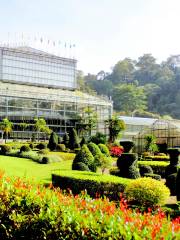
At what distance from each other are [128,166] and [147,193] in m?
6.14

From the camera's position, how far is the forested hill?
269 ft

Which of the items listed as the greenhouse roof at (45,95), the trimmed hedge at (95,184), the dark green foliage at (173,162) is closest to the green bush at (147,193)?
the trimmed hedge at (95,184)

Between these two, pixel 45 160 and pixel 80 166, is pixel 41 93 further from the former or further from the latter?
pixel 80 166

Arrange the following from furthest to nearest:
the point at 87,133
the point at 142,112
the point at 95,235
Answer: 1. the point at 142,112
2. the point at 87,133
3. the point at 95,235

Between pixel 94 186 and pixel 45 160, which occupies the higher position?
pixel 94 186

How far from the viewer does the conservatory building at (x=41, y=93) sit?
52438mm

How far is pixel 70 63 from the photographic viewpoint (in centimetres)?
6919

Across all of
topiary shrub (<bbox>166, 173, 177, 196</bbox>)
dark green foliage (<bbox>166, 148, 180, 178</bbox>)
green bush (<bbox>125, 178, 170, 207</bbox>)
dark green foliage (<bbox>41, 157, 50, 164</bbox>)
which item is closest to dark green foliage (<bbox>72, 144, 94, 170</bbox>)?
dark green foliage (<bbox>166, 148, 180, 178</bbox>)

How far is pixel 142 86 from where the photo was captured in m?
92.4

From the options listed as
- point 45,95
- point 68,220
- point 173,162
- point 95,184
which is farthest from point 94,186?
point 45,95

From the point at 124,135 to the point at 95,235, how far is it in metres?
52.9

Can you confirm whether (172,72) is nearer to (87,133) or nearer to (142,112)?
(142,112)

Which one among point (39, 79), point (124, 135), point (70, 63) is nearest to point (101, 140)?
point (124, 135)

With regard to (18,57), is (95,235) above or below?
below
